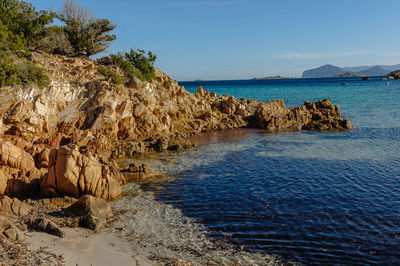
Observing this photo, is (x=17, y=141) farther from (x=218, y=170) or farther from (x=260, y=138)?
(x=260, y=138)

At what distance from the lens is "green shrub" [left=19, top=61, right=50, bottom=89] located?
89.8ft

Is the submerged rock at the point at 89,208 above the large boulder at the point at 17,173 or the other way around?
the other way around

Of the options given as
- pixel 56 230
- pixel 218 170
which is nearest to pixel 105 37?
pixel 218 170

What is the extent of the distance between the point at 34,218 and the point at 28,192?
4.37 m

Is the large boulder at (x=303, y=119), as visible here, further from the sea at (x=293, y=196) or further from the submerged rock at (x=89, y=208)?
the submerged rock at (x=89, y=208)

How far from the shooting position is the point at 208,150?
28906mm

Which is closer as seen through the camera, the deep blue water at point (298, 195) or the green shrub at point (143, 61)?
the deep blue water at point (298, 195)

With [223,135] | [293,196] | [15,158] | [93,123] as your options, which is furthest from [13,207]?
[223,135]

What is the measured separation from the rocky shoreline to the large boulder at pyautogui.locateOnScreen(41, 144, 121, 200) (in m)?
0.06

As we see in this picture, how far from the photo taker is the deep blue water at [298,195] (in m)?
12.0

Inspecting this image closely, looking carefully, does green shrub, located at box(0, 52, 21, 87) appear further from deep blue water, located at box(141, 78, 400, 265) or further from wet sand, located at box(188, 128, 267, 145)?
wet sand, located at box(188, 128, 267, 145)

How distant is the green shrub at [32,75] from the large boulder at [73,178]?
13.7 metres

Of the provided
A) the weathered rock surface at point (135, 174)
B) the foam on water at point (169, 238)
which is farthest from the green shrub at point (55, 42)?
the foam on water at point (169, 238)

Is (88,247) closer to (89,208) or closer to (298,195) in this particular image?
(89,208)
